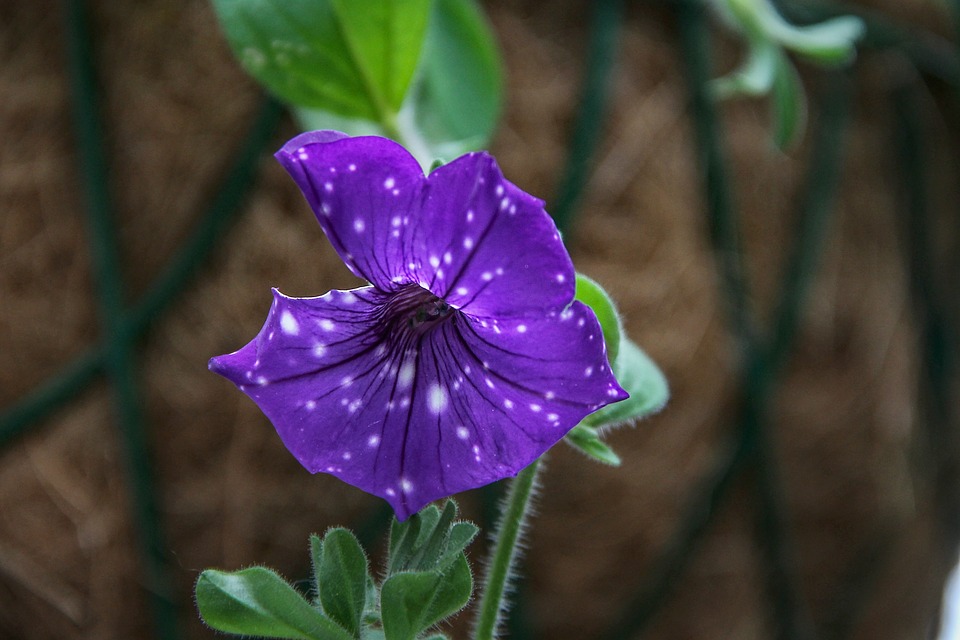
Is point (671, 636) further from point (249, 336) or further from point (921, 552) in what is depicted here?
point (249, 336)

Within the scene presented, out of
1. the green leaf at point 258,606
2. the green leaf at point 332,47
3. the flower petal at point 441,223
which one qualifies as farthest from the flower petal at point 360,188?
the green leaf at point 332,47

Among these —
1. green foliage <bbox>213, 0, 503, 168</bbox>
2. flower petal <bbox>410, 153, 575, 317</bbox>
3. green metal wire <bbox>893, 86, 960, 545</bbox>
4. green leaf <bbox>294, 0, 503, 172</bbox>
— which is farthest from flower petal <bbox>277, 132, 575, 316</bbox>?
green metal wire <bbox>893, 86, 960, 545</bbox>

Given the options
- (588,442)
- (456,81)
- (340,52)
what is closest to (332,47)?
(340,52)

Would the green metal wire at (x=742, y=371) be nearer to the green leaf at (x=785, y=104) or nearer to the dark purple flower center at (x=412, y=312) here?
the green leaf at (x=785, y=104)

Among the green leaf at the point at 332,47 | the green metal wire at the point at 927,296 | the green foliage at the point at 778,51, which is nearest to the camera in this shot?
the green leaf at the point at 332,47

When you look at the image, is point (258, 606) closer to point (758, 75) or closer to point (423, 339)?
point (423, 339)
